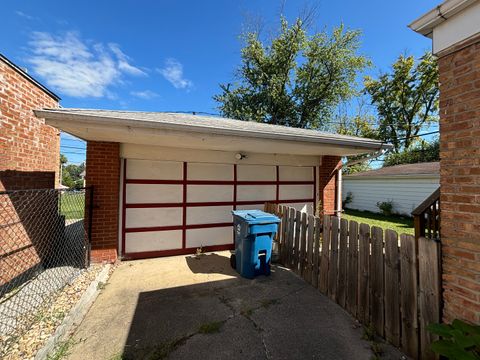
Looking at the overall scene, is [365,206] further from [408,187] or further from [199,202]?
[199,202]

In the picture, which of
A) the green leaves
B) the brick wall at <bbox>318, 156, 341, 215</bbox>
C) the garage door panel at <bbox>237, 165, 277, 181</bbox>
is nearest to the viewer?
the green leaves

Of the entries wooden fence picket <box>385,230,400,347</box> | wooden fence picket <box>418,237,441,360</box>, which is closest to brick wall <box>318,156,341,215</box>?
wooden fence picket <box>385,230,400,347</box>

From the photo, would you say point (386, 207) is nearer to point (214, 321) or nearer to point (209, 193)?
point (209, 193)

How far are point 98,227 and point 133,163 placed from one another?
150cm

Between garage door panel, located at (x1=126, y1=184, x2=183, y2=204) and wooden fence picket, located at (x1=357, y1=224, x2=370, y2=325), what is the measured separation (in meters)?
4.02

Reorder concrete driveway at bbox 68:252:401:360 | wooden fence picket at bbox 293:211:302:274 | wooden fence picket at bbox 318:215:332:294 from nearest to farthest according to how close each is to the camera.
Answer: concrete driveway at bbox 68:252:401:360 < wooden fence picket at bbox 318:215:332:294 < wooden fence picket at bbox 293:211:302:274

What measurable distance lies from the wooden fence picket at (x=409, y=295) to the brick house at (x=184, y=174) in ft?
9.10

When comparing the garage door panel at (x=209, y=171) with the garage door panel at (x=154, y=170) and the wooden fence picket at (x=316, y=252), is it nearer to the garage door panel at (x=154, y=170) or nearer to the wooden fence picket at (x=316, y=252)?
the garage door panel at (x=154, y=170)

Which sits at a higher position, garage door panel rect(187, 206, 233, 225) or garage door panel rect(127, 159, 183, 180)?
garage door panel rect(127, 159, 183, 180)

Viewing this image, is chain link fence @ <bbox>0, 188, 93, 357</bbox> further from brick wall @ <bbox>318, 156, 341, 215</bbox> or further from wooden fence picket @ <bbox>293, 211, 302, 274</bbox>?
brick wall @ <bbox>318, 156, 341, 215</bbox>

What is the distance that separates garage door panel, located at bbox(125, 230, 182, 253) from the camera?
17.2 feet

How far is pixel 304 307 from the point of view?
10.9 ft

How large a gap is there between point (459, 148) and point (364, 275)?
5.88ft

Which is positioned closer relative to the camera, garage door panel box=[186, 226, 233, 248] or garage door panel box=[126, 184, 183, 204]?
garage door panel box=[126, 184, 183, 204]
